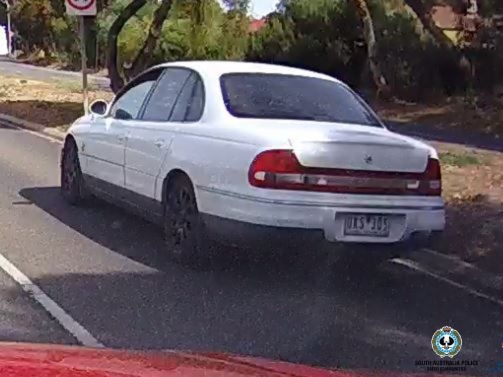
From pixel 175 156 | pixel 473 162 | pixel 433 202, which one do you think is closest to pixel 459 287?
pixel 433 202

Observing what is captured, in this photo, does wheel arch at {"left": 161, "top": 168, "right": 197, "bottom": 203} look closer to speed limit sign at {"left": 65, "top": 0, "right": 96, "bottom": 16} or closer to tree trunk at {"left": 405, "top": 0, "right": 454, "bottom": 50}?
speed limit sign at {"left": 65, "top": 0, "right": 96, "bottom": 16}

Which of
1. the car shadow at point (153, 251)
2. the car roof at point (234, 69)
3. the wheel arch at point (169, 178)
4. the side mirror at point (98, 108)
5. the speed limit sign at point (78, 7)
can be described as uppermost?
the speed limit sign at point (78, 7)

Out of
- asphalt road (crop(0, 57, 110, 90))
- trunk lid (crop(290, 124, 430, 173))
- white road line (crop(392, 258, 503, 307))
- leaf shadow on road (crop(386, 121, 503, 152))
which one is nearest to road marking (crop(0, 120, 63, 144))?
leaf shadow on road (crop(386, 121, 503, 152))

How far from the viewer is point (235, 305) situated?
23.0 feet

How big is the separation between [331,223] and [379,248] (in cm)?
46

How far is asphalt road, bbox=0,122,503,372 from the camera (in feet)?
20.0

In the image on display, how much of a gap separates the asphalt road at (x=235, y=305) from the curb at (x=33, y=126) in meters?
10.1

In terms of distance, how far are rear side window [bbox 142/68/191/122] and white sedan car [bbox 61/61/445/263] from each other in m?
0.02

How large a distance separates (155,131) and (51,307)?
7.48 ft

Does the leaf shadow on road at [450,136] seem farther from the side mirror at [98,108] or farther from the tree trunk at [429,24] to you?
the side mirror at [98,108]

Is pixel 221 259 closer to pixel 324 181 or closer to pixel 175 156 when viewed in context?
pixel 175 156

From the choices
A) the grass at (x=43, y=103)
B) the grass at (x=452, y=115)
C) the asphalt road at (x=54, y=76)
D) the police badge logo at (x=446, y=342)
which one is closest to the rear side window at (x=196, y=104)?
the police badge logo at (x=446, y=342)

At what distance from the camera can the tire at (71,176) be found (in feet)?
35.2

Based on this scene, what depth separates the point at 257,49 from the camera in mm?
36312
